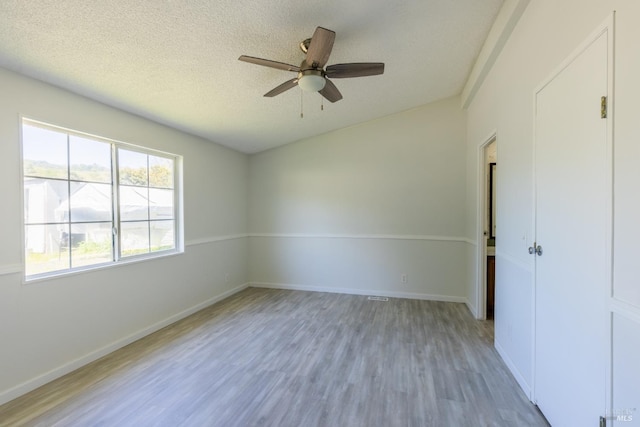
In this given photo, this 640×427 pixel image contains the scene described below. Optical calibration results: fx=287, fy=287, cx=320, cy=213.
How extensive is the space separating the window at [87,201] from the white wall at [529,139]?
12.1ft

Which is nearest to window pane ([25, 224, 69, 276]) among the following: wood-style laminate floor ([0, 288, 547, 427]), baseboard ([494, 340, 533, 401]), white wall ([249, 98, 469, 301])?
wood-style laminate floor ([0, 288, 547, 427])

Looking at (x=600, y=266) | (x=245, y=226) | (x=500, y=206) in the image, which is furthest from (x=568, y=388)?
(x=245, y=226)

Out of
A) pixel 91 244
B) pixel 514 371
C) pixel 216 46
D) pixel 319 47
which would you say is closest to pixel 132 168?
pixel 91 244

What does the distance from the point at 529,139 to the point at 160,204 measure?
383cm

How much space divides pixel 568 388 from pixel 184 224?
3.95 meters

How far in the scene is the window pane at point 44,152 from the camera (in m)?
2.26

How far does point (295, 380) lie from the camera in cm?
233

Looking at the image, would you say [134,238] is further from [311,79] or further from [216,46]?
[311,79]

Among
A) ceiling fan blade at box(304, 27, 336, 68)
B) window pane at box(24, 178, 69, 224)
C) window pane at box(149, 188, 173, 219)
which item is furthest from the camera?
window pane at box(149, 188, 173, 219)

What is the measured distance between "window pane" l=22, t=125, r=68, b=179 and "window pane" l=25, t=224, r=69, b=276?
0.45 metres

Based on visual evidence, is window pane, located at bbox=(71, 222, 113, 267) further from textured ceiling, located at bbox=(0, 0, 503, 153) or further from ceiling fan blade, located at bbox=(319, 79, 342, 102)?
ceiling fan blade, located at bbox=(319, 79, 342, 102)

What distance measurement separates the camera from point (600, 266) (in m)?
1.35

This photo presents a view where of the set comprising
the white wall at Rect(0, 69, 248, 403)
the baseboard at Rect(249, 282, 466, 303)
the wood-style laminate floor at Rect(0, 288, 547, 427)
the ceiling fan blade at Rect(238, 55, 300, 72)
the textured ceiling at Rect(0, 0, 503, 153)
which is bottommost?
the wood-style laminate floor at Rect(0, 288, 547, 427)

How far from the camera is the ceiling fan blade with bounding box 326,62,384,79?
212 centimetres
